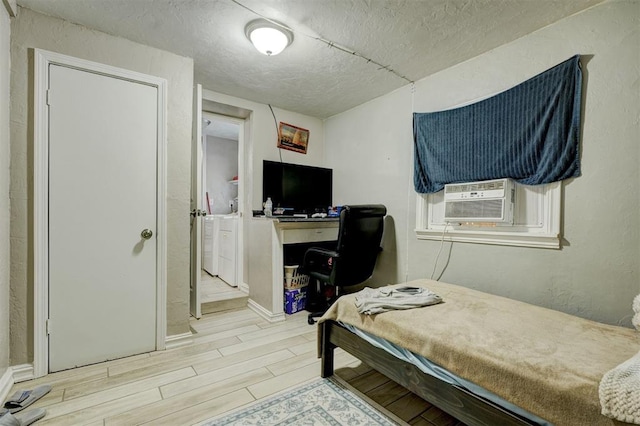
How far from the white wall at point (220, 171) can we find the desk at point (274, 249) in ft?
8.07

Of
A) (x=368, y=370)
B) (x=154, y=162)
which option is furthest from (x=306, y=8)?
(x=368, y=370)

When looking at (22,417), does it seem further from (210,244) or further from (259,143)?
(210,244)

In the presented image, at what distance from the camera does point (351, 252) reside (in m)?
2.40

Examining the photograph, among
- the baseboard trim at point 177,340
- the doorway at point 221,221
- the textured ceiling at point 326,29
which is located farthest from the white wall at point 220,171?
the baseboard trim at point 177,340

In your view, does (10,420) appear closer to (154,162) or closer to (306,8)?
(154,162)

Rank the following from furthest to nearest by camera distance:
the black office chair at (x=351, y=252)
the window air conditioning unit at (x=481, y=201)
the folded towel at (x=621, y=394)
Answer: the black office chair at (x=351, y=252) → the window air conditioning unit at (x=481, y=201) → the folded towel at (x=621, y=394)

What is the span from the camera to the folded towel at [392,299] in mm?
1576

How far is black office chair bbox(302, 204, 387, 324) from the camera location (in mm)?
2316

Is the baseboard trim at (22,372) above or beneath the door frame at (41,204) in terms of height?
beneath

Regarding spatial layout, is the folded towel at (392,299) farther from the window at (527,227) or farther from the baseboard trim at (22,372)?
the baseboard trim at (22,372)

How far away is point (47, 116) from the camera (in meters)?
1.78

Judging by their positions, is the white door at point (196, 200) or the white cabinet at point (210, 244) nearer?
the white door at point (196, 200)

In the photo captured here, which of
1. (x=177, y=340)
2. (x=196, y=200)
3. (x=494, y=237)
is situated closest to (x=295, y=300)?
(x=177, y=340)

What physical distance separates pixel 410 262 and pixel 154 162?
7.79ft
